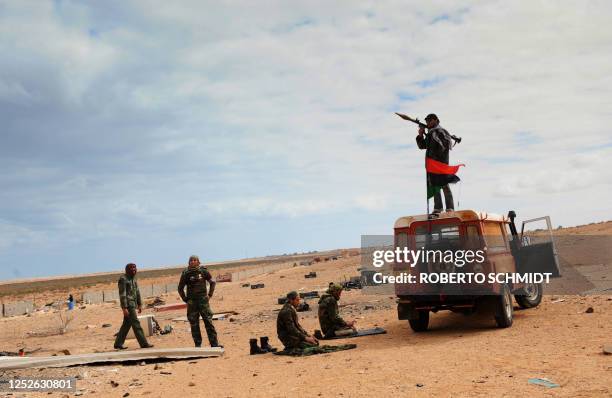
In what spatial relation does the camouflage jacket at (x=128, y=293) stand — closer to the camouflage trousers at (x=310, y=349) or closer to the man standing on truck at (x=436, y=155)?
the camouflage trousers at (x=310, y=349)

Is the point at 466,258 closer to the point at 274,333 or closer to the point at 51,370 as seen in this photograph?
the point at 274,333

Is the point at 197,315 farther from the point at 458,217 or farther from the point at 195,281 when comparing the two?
the point at 458,217

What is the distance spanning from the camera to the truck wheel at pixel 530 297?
1323 centimetres

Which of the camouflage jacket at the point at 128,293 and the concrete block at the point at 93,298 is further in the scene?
the concrete block at the point at 93,298

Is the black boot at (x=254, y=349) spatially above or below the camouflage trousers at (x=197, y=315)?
below

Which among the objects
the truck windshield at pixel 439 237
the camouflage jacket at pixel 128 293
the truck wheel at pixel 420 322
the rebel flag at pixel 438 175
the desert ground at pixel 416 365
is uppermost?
the rebel flag at pixel 438 175

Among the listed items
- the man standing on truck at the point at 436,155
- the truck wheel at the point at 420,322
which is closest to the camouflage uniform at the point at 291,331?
the truck wheel at the point at 420,322

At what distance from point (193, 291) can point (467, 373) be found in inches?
246

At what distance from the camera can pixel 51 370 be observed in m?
8.87

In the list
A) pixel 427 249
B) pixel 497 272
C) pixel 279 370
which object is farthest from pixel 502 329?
pixel 279 370

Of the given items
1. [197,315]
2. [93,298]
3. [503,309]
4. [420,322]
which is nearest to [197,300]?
[197,315]

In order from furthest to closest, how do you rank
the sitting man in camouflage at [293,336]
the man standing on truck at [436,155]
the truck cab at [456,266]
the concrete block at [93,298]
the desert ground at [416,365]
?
the concrete block at [93,298] → the man standing on truck at [436,155] → the truck cab at [456,266] → the sitting man in camouflage at [293,336] → the desert ground at [416,365]

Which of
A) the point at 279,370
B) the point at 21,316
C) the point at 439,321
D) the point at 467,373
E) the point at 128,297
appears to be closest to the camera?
the point at 467,373

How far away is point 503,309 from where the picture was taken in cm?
1066
